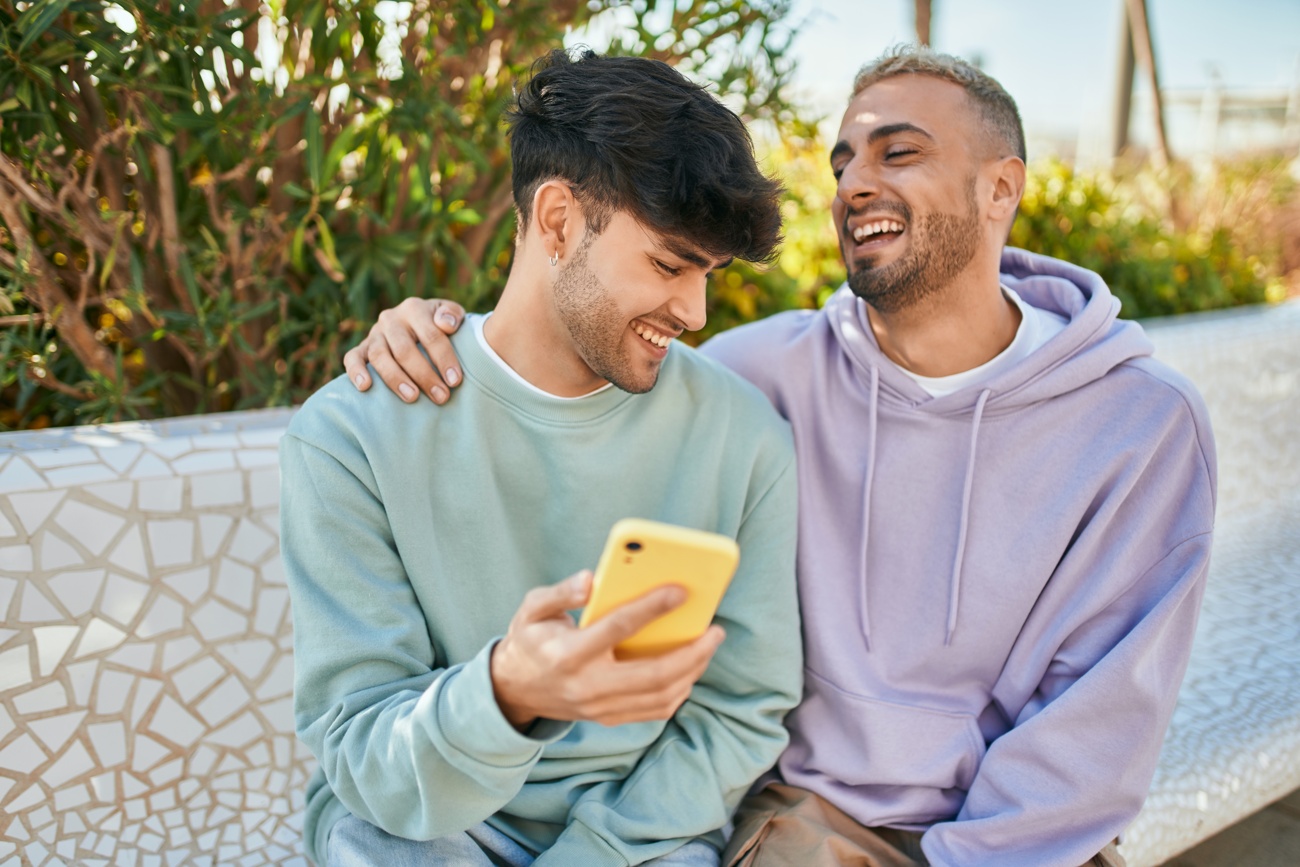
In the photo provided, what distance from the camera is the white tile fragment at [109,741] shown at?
194cm

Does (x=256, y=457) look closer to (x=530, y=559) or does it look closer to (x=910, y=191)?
(x=530, y=559)

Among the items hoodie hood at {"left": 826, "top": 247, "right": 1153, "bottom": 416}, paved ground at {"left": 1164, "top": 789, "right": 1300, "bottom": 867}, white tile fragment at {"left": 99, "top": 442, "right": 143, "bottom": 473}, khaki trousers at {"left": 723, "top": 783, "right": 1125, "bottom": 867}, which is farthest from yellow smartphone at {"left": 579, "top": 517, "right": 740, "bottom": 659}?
paved ground at {"left": 1164, "top": 789, "right": 1300, "bottom": 867}

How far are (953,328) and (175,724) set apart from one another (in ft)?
6.04

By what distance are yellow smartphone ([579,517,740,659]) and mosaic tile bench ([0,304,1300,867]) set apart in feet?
4.01

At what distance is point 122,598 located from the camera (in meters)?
1.95

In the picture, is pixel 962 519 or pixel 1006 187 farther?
pixel 1006 187

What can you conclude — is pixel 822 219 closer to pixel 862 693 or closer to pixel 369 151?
pixel 369 151

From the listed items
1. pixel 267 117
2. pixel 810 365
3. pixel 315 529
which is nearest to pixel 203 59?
pixel 267 117

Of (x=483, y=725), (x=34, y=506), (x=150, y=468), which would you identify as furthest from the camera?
(x=150, y=468)

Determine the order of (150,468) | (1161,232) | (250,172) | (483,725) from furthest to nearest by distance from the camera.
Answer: (1161,232)
(250,172)
(150,468)
(483,725)

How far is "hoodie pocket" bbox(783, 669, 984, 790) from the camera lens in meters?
1.89

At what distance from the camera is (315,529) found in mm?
1603

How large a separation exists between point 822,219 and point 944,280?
1.90 metres

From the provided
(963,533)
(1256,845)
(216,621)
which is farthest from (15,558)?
(1256,845)
